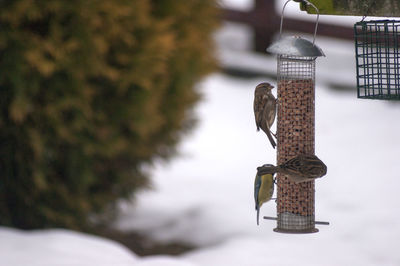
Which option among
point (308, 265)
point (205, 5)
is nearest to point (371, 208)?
point (308, 265)

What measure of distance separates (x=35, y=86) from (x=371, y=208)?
114 inches

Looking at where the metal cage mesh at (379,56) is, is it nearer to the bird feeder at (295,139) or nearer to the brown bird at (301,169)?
the bird feeder at (295,139)

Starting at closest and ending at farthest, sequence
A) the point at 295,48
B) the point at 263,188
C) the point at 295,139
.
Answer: the point at 295,48
the point at 263,188
the point at 295,139

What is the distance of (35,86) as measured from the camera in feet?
14.4

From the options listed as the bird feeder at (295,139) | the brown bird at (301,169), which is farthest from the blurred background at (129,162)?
the brown bird at (301,169)

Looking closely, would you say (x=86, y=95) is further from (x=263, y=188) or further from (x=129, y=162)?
(x=263, y=188)

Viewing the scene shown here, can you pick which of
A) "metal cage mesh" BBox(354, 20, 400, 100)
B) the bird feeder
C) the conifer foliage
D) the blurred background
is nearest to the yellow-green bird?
the bird feeder

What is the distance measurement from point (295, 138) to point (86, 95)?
213 cm

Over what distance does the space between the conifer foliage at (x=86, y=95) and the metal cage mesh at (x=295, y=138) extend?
202 centimetres

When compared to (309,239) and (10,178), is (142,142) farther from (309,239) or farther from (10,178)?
(309,239)

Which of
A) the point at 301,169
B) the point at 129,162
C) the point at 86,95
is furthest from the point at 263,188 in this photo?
the point at 129,162

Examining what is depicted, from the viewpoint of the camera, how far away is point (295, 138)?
9.49 feet

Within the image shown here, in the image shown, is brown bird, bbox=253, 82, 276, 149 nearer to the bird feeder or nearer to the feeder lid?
the bird feeder

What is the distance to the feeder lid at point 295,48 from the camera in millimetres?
2428
